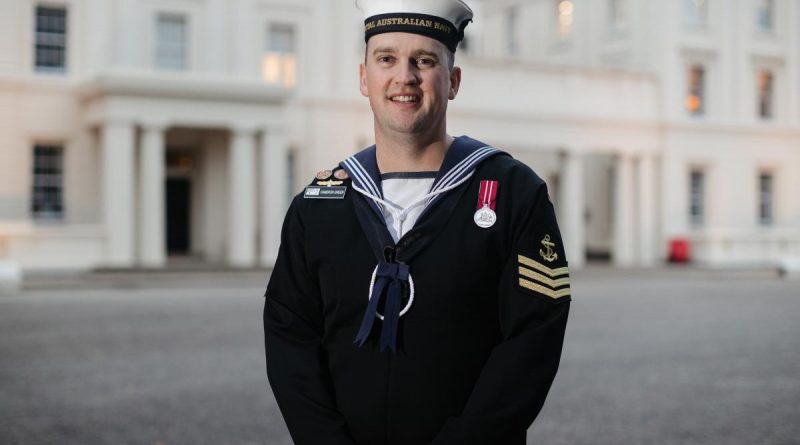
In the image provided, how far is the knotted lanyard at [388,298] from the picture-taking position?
110 inches

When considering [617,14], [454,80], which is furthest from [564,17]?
[454,80]

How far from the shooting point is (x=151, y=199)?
2750 cm

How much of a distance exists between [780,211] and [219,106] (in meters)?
23.2

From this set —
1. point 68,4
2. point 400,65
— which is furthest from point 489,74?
point 400,65

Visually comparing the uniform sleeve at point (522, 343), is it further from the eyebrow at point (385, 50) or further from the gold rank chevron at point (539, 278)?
the eyebrow at point (385, 50)

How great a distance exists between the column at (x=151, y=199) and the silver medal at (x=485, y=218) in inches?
1004

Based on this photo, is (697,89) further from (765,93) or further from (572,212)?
(572,212)

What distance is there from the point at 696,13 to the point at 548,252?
39.4 metres

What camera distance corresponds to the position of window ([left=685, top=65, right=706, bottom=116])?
129 ft

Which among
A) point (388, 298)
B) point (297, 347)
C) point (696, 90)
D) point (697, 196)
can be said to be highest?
point (696, 90)

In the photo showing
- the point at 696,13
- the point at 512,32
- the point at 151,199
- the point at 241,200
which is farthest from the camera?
the point at 512,32

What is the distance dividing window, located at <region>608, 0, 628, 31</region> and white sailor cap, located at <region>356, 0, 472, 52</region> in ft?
125

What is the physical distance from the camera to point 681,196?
3816 cm

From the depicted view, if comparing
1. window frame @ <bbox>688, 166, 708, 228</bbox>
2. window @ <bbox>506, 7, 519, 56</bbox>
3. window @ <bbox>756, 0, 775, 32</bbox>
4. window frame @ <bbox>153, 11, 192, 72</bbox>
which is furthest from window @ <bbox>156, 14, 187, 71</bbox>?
window @ <bbox>756, 0, 775, 32</bbox>
